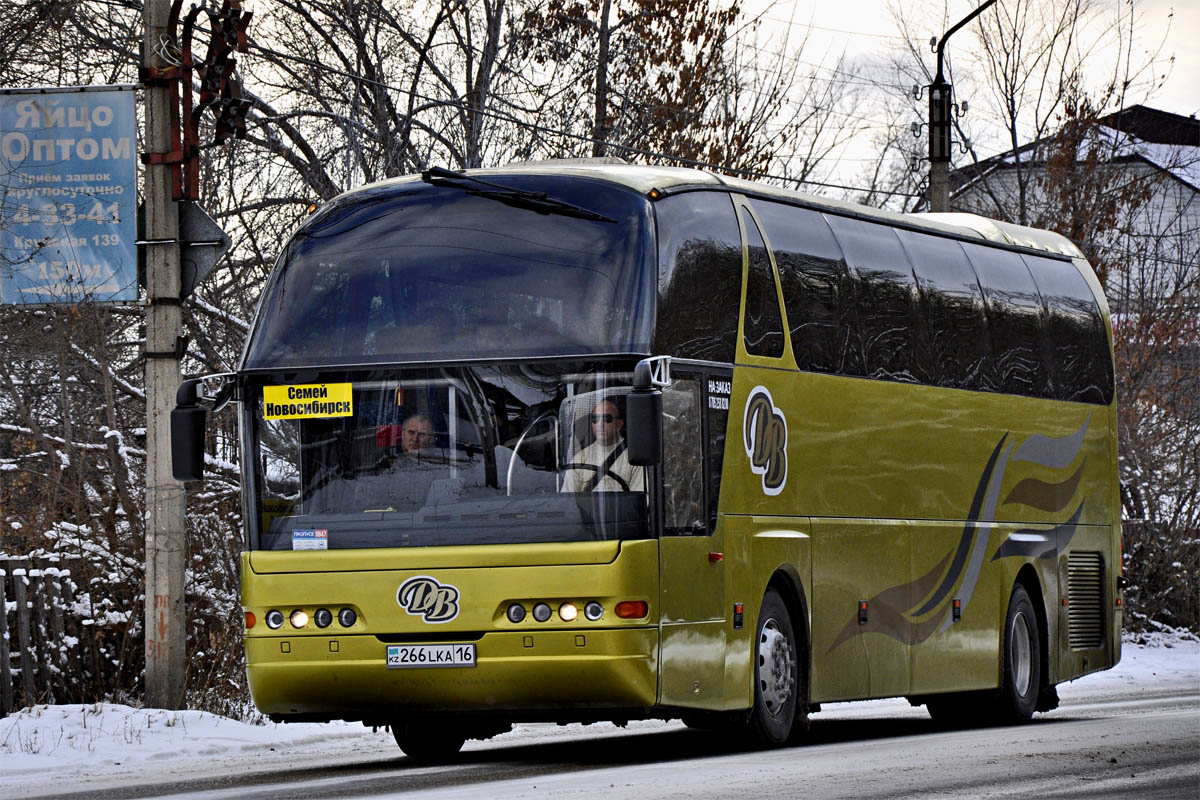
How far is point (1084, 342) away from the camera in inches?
783

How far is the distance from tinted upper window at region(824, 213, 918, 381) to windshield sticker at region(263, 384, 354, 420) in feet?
14.5

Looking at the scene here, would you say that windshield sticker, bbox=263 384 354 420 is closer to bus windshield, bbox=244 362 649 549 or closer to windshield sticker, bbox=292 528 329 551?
bus windshield, bbox=244 362 649 549

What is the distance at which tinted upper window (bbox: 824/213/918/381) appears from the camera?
1534cm

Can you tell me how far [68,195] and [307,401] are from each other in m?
5.38

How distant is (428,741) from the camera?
45.3 feet

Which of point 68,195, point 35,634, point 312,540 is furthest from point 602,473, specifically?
point 68,195

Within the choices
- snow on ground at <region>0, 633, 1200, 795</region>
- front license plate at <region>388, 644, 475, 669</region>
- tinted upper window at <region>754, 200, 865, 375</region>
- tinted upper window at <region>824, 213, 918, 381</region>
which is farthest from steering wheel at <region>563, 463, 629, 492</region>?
tinted upper window at <region>824, 213, 918, 381</region>

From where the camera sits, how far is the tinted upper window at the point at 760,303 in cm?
1347

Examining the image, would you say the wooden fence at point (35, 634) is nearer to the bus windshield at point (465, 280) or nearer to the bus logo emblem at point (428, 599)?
the bus windshield at point (465, 280)

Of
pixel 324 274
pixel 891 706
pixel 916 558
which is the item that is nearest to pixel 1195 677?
pixel 891 706

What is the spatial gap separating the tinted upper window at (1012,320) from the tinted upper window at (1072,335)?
28 centimetres

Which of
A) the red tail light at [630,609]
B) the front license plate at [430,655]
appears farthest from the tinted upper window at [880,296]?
the front license plate at [430,655]

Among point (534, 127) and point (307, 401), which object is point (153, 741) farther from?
point (534, 127)

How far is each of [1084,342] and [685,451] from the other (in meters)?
8.61
